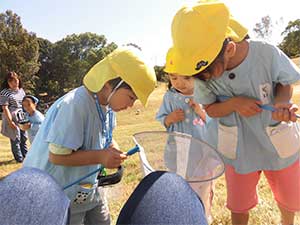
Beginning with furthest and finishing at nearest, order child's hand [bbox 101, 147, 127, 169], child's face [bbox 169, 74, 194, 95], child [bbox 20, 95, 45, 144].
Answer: child [bbox 20, 95, 45, 144]
child's face [bbox 169, 74, 194, 95]
child's hand [bbox 101, 147, 127, 169]

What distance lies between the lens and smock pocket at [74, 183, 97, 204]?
2188mm

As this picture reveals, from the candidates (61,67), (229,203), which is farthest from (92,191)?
(61,67)

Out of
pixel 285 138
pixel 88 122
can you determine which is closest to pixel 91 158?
pixel 88 122

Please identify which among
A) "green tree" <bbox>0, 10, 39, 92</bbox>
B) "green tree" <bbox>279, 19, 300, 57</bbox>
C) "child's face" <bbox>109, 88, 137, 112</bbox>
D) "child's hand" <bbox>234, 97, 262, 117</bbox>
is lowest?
"green tree" <bbox>279, 19, 300, 57</bbox>

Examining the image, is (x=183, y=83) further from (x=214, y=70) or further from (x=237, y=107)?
(x=214, y=70)

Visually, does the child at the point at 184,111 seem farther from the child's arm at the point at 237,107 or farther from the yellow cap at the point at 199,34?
the yellow cap at the point at 199,34

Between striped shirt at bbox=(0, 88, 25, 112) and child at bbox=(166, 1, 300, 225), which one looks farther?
striped shirt at bbox=(0, 88, 25, 112)

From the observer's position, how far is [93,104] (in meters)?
2.13

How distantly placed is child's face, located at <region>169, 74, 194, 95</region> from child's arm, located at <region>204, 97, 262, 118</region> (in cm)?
79

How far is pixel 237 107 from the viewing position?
227 centimetres

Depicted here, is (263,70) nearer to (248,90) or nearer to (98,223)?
(248,90)

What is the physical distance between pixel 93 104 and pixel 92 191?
1.72ft

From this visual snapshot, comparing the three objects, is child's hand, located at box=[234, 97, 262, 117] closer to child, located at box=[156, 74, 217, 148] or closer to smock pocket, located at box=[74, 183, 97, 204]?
child, located at box=[156, 74, 217, 148]

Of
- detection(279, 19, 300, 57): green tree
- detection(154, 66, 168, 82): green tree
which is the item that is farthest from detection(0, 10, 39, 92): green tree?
detection(279, 19, 300, 57): green tree
